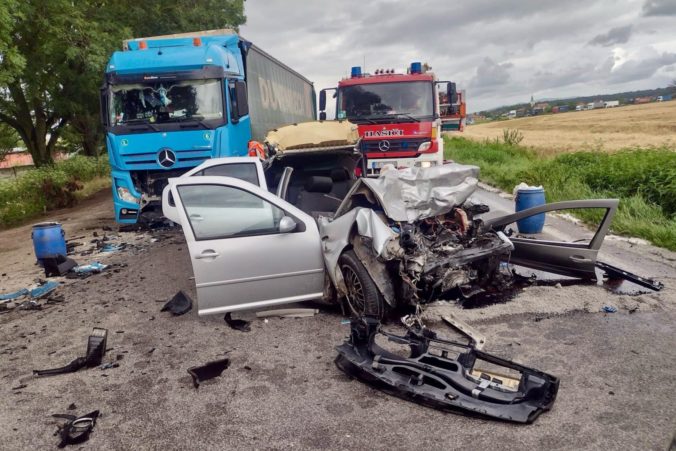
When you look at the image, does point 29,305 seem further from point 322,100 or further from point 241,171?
point 322,100

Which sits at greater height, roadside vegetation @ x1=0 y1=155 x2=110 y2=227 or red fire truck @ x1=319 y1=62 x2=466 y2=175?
red fire truck @ x1=319 y1=62 x2=466 y2=175

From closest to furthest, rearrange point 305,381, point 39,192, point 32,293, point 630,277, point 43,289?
point 305,381
point 630,277
point 32,293
point 43,289
point 39,192

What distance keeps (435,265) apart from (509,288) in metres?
1.35

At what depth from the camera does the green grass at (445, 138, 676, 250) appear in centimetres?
845

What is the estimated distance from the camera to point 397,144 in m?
11.5

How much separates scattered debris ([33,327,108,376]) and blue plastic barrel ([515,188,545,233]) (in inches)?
256

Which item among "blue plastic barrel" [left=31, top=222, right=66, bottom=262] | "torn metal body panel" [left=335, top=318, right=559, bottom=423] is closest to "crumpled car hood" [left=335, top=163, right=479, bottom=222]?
"torn metal body panel" [left=335, top=318, right=559, bottom=423]

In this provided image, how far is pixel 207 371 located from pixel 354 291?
152 cm

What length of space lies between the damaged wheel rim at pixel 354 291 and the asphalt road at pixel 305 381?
0.75 ft

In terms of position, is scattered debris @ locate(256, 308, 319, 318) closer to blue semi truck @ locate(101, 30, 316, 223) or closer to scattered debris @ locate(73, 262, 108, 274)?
scattered debris @ locate(73, 262, 108, 274)

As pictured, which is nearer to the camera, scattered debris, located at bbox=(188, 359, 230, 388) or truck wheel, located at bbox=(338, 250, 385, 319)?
scattered debris, located at bbox=(188, 359, 230, 388)

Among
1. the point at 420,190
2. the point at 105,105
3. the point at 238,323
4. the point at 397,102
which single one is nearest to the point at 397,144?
the point at 397,102

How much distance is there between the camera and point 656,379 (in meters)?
3.64

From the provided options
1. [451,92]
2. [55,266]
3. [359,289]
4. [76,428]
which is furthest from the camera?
[451,92]
